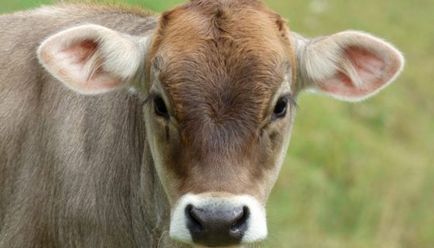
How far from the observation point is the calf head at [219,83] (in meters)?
7.85

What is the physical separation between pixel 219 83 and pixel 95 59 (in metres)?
1.04

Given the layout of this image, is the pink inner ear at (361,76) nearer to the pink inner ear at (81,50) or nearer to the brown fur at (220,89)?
the brown fur at (220,89)

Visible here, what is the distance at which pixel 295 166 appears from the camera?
1778cm

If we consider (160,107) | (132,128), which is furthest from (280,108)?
(132,128)

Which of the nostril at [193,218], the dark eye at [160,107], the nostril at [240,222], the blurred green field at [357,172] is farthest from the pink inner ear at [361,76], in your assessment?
the blurred green field at [357,172]

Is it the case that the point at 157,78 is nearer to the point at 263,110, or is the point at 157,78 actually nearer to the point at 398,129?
the point at 263,110

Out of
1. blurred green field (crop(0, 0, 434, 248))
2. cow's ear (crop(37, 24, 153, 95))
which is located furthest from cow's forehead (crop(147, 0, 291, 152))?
blurred green field (crop(0, 0, 434, 248))

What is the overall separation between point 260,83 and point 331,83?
93cm

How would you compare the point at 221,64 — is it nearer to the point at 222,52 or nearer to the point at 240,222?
the point at 222,52

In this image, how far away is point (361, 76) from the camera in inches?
352

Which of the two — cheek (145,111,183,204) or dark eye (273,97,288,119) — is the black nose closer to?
cheek (145,111,183,204)

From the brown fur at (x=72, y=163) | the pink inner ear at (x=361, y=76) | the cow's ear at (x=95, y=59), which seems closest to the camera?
the cow's ear at (x=95, y=59)

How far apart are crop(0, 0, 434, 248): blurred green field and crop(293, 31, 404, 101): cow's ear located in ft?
15.7

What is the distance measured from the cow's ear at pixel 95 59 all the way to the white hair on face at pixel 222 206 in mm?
1106
